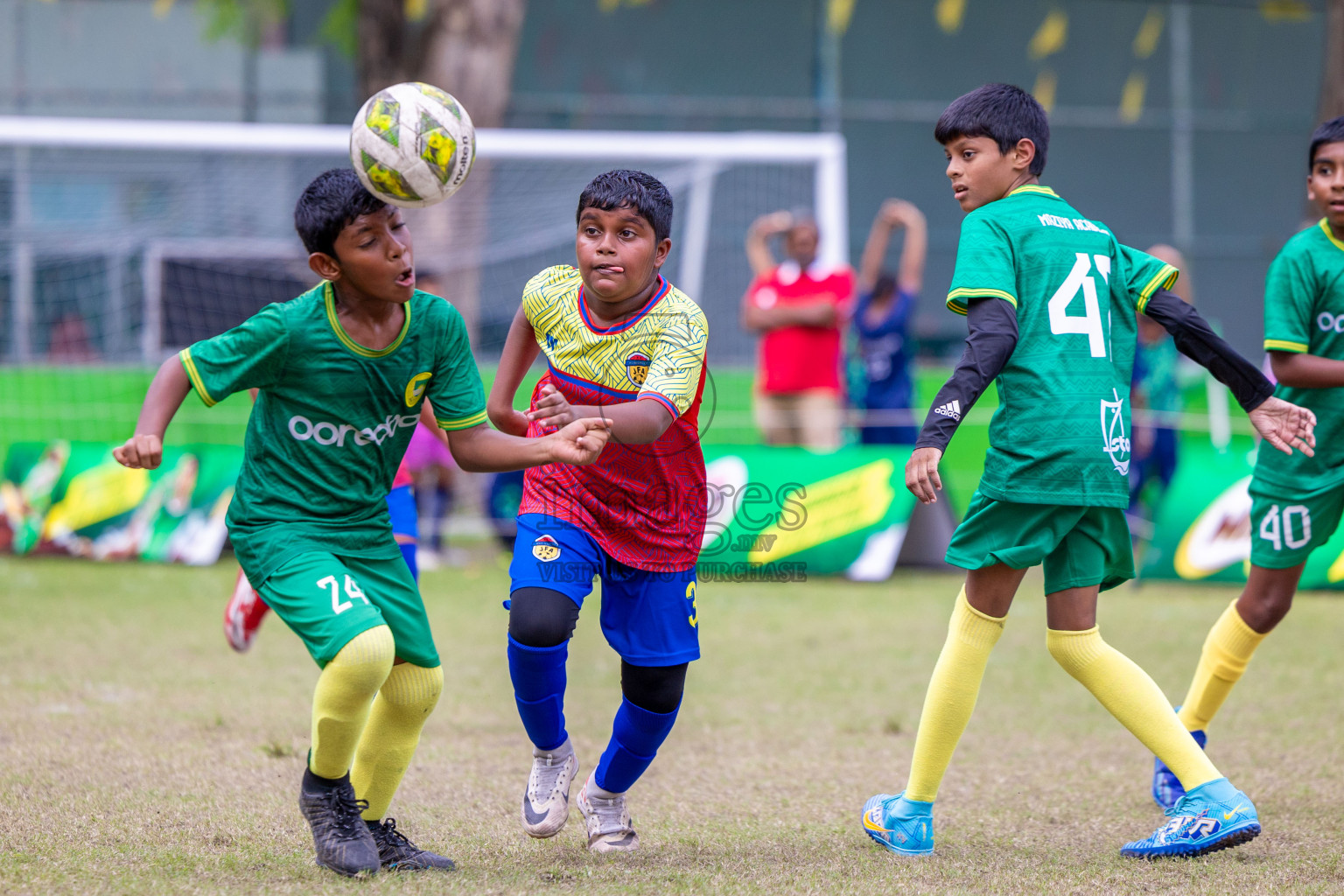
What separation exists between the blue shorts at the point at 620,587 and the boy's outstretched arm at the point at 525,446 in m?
0.23

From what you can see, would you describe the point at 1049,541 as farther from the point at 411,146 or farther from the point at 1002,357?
the point at 411,146

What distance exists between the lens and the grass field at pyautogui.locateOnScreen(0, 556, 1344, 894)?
11.1 feet

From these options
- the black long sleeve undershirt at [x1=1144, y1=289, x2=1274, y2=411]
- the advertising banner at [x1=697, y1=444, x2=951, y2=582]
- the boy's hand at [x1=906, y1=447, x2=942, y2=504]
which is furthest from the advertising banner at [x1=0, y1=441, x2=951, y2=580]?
the boy's hand at [x1=906, y1=447, x2=942, y2=504]

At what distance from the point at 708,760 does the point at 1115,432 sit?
6.66 feet

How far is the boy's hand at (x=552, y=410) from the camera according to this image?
330 centimetres

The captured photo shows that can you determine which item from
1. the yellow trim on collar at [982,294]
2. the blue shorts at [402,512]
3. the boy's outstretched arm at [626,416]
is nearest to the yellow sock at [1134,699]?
the yellow trim on collar at [982,294]

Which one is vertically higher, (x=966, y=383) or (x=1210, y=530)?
(x=966, y=383)

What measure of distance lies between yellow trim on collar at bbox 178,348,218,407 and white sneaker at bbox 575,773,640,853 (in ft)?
4.96

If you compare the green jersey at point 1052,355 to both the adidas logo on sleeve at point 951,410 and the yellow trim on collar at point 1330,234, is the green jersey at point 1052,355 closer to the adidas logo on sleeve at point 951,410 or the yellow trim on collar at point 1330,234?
the adidas logo on sleeve at point 951,410

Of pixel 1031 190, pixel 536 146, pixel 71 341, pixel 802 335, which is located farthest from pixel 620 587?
pixel 71 341

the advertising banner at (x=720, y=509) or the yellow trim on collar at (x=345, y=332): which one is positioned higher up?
the yellow trim on collar at (x=345, y=332)

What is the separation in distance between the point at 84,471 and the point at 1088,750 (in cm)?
743

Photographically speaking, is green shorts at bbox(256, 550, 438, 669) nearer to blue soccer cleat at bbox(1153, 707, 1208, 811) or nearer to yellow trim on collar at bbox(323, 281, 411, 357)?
yellow trim on collar at bbox(323, 281, 411, 357)

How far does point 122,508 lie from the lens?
955 cm
